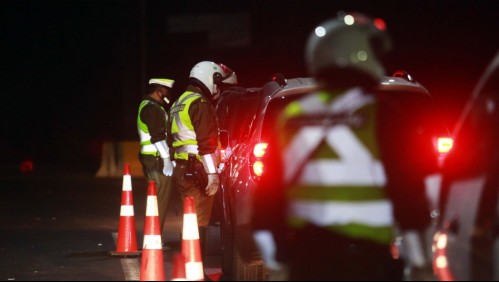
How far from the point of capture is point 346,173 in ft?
18.7

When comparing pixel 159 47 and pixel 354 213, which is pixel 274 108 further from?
pixel 159 47

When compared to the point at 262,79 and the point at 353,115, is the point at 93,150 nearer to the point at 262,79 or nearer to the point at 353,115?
the point at 262,79

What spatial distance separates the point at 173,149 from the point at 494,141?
686 centimetres

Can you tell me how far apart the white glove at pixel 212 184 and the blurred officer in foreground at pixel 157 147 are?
1.79 meters

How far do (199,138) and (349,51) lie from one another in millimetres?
5602

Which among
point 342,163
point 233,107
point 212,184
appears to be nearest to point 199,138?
point 212,184

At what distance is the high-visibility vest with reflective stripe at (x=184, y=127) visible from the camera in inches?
449

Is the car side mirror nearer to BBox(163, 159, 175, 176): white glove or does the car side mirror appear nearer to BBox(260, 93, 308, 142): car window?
BBox(260, 93, 308, 142): car window

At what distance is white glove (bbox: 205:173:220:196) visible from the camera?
437 inches

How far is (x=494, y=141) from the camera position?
5.16m

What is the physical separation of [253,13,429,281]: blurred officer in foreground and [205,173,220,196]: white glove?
5230mm

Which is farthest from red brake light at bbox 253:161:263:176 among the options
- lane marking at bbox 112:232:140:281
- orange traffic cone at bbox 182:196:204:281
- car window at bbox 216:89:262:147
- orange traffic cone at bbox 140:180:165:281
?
car window at bbox 216:89:262:147

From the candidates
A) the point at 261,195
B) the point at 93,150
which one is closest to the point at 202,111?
the point at 261,195

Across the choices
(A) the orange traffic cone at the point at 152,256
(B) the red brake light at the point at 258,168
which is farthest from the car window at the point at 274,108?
(A) the orange traffic cone at the point at 152,256
